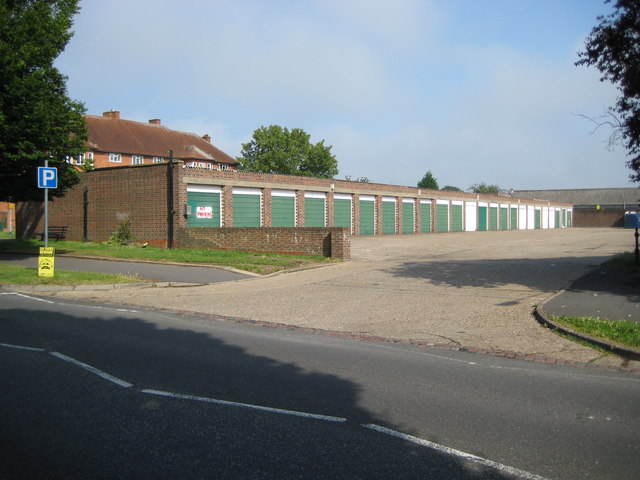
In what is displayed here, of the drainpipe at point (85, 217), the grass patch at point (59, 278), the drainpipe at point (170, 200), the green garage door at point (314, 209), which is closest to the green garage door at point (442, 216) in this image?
the green garage door at point (314, 209)

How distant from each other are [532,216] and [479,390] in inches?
2920

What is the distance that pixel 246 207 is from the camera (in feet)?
107

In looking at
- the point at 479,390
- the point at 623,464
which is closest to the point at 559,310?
the point at 479,390

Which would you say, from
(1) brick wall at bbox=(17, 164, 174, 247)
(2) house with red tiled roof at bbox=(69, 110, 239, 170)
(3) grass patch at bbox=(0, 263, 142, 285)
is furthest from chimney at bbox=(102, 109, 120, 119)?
(3) grass patch at bbox=(0, 263, 142, 285)

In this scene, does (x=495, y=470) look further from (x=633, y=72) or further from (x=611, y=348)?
(x=633, y=72)

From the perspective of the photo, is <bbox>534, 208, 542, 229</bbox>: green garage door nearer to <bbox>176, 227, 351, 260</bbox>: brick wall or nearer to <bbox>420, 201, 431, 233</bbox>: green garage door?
<bbox>420, 201, 431, 233</bbox>: green garage door

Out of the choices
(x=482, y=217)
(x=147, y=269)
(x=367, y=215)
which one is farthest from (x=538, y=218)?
(x=147, y=269)

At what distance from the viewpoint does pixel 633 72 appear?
12625mm

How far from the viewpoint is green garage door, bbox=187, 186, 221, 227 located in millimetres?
29562

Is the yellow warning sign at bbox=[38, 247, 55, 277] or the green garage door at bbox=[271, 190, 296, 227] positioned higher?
the green garage door at bbox=[271, 190, 296, 227]

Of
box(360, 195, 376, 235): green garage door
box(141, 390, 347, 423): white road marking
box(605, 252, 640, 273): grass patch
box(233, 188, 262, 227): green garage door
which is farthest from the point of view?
box(360, 195, 376, 235): green garage door

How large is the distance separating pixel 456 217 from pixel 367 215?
15.5m

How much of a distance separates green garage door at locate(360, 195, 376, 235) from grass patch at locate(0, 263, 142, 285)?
2743 cm

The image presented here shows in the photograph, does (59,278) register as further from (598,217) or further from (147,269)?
(598,217)
